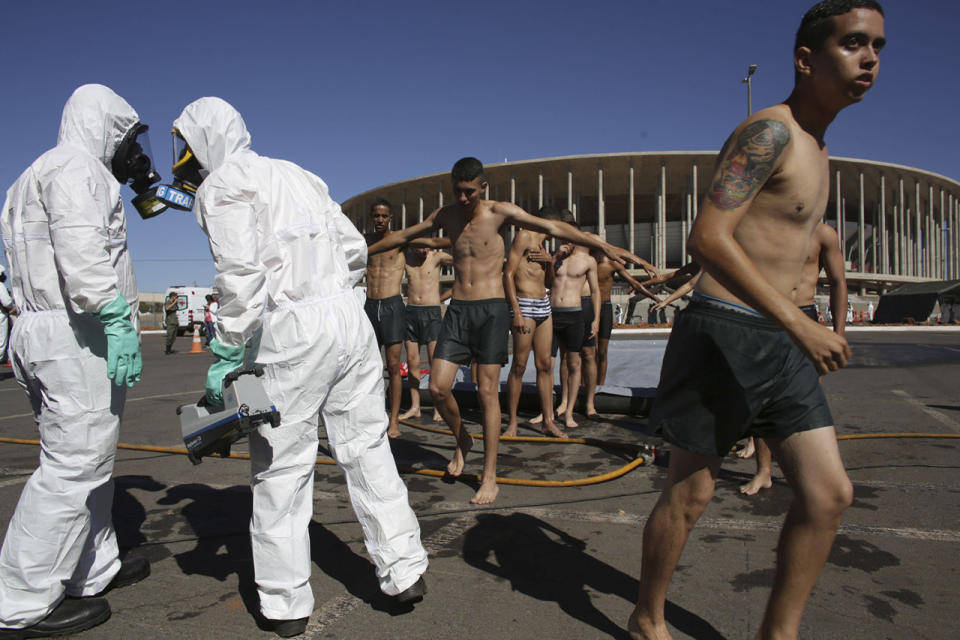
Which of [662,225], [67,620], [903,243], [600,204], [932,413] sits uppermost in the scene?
[600,204]

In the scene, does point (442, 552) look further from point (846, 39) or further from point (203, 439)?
point (846, 39)

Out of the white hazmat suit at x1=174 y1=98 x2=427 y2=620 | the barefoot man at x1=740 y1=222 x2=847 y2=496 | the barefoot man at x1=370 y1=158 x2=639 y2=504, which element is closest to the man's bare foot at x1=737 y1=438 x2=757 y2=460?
the barefoot man at x1=740 y1=222 x2=847 y2=496

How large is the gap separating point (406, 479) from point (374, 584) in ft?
5.81

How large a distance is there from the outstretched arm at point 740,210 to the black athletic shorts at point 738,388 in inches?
8.2

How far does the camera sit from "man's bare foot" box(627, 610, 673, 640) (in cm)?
218

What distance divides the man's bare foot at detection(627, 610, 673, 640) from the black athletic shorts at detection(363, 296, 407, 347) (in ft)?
15.3

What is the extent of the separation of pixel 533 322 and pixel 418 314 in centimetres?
167

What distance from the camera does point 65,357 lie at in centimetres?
261

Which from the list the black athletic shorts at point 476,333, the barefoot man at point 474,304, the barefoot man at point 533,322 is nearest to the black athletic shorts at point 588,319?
the barefoot man at point 533,322

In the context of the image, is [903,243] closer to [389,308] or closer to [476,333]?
[389,308]

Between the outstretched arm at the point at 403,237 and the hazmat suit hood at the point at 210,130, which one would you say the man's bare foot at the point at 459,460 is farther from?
the hazmat suit hood at the point at 210,130

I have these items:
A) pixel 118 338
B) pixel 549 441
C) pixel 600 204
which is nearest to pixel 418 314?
pixel 549 441

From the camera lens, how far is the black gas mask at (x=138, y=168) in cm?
299

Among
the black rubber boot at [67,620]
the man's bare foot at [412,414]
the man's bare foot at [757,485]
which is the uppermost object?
the black rubber boot at [67,620]
